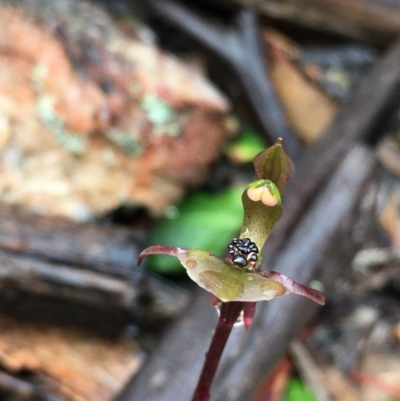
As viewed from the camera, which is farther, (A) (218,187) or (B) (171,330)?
(A) (218,187)

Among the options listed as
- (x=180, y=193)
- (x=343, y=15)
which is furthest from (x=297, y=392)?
(x=343, y=15)

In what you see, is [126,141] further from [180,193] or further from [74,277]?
[74,277]

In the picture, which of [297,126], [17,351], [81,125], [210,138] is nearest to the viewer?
[17,351]

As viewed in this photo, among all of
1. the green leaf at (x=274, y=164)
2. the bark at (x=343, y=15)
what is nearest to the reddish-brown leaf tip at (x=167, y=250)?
the green leaf at (x=274, y=164)

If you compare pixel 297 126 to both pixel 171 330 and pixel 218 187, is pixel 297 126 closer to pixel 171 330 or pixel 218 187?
pixel 218 187

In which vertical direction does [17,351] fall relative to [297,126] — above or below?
below

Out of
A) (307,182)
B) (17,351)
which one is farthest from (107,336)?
(307,182)

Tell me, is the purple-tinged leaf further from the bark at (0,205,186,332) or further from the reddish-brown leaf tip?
the bark at (0,205,186,332)
